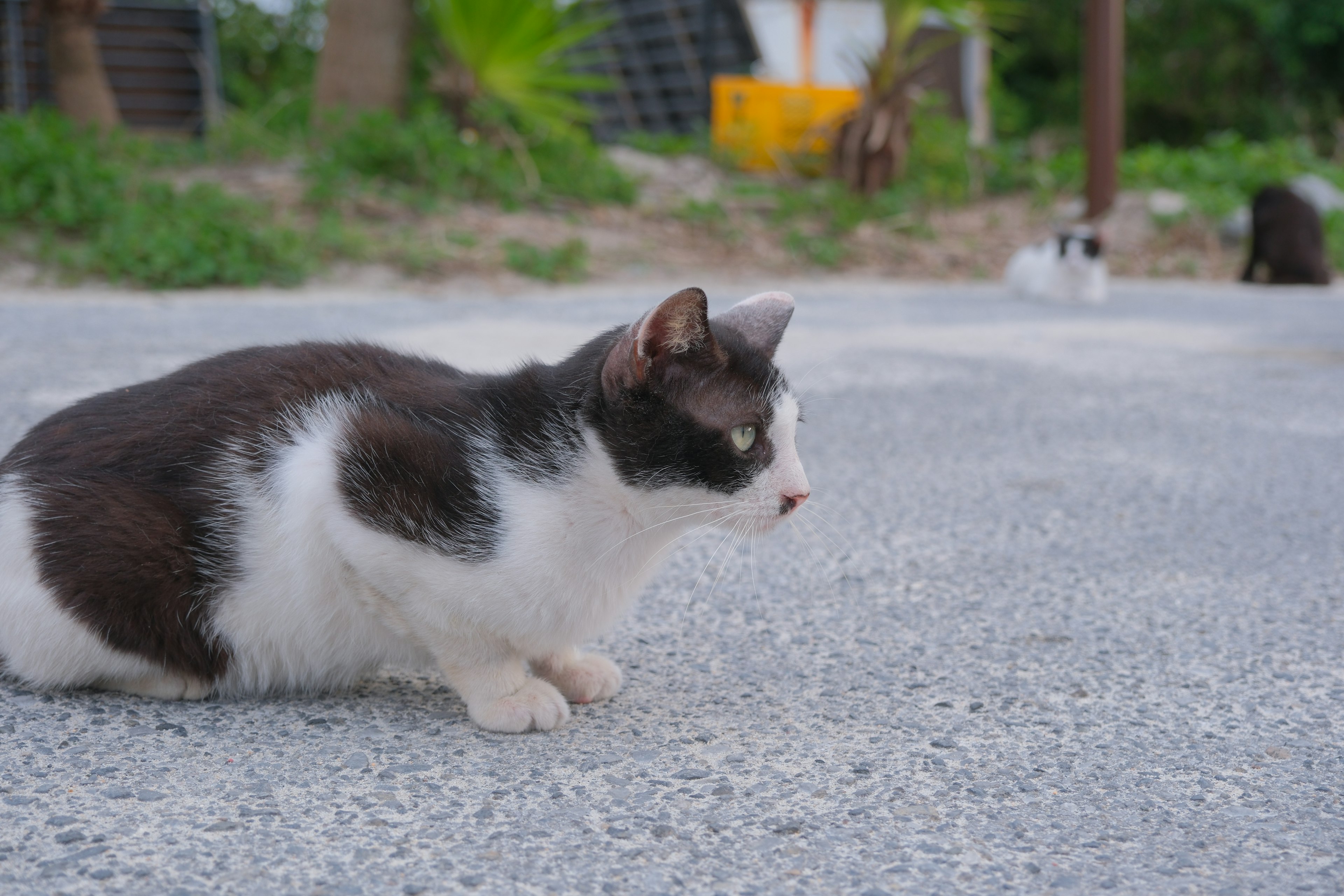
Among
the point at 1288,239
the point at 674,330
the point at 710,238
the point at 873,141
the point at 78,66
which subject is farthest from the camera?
the point at 873,141

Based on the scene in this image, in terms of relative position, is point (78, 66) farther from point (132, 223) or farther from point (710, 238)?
point (710, 238)

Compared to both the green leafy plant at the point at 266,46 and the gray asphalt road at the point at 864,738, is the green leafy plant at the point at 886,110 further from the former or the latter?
the gray asphalt road at the point at 864,738

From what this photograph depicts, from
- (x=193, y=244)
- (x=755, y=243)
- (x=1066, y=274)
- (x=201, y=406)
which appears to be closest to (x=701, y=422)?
(x=201, y=406)

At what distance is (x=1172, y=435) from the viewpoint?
13.7ft

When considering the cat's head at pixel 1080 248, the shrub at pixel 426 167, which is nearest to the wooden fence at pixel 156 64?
the shrub at pixel 426 167

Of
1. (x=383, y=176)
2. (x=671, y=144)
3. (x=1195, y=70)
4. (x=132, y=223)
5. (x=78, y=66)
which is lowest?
(x=132, y=223)

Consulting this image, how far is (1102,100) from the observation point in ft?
32.2

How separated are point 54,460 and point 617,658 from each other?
1.00m

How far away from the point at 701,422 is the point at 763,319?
30 cm

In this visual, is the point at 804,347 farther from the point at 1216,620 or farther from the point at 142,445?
the point at 142,445

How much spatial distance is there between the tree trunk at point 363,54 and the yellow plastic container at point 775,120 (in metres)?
3.23

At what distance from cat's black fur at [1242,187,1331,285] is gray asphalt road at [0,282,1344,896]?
20.6ft

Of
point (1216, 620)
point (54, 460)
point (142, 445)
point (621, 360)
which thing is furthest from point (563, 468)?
point (1216, 620)

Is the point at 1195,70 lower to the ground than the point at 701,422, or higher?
higher
